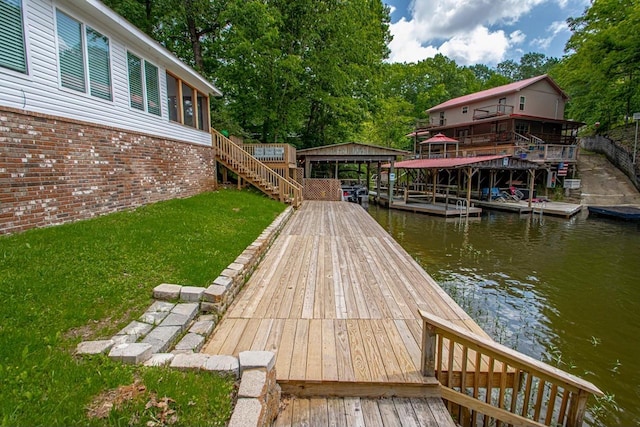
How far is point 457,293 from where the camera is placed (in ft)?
23.2

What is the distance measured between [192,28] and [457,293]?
59.1 ft

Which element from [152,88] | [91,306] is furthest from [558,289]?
[152,88]

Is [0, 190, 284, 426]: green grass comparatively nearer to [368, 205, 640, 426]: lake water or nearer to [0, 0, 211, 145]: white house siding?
[0, 0, 211, 145]: white house siding

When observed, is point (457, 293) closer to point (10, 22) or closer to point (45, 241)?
point (45, 241)

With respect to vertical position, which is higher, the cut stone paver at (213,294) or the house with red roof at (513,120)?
the house with red roof at (513,120)

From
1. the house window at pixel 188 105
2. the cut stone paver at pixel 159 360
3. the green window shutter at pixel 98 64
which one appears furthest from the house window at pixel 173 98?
the cut stone paver at pixel 159 360

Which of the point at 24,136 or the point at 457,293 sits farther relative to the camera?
the point at 457,293

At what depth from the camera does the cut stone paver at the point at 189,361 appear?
249cm

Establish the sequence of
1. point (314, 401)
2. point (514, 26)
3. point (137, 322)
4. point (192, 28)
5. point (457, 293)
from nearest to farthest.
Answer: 1. point (314, 401)
2. point (137, 322)
3. point (457, 293)
4. point (192, 28)
5. point (514, 26)

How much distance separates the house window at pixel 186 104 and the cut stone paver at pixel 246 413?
988 centimetres

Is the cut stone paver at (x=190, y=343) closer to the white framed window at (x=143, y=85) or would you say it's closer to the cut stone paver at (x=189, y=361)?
the cut stone paver at (x=189, y=361)

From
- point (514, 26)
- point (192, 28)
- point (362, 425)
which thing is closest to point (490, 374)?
point (362, 425)

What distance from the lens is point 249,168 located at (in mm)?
13453

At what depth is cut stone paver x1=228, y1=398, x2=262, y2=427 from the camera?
77.6 inches
